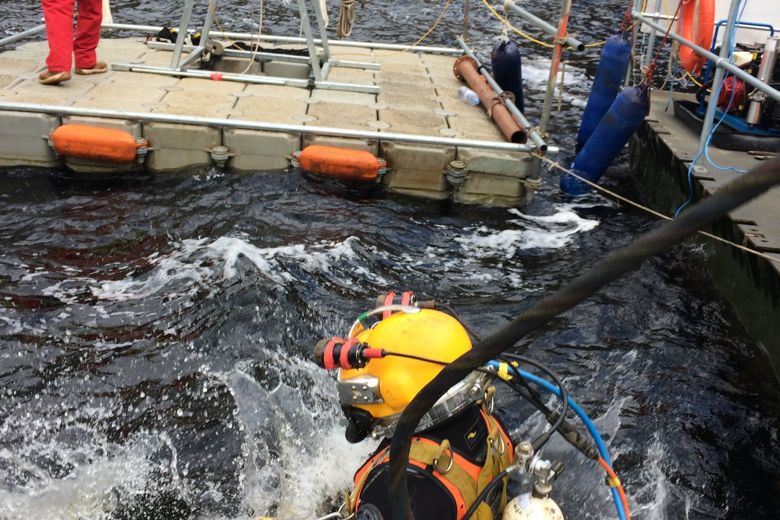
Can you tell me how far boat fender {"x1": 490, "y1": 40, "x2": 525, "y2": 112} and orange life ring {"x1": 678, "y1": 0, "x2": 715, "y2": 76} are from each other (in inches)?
73.5

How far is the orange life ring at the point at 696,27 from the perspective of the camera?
7.25 meters

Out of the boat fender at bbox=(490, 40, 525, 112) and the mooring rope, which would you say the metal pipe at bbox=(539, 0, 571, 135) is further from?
the mooring rope

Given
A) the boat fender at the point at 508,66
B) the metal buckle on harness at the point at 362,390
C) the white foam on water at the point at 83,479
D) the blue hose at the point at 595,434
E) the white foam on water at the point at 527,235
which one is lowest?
the white foam on water at the point at 83,479

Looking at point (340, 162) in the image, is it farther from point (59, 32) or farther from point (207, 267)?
point (59, 32)

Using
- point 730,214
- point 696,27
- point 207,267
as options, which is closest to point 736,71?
point 730,214

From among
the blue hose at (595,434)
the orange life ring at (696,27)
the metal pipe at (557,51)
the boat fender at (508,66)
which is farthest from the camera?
the boat fender at (508,66)

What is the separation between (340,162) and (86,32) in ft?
11.2

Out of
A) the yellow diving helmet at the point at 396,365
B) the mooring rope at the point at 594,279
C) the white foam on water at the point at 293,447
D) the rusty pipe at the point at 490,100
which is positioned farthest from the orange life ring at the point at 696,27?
the mooring rope at the point at 594,279

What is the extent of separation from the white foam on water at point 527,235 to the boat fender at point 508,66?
2.22 metres

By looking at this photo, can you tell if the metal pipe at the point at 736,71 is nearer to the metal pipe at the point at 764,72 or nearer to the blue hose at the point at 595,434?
the metal pipe at the point at 764,72

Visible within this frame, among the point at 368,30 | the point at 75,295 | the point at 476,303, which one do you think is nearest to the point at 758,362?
the point at 476,303

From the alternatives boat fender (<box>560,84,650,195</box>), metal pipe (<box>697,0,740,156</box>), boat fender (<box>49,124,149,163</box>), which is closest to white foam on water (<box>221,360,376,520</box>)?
boat fender (<box>49,124,149,163</box>)

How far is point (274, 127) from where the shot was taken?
6.82m

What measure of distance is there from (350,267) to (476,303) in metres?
1.13
